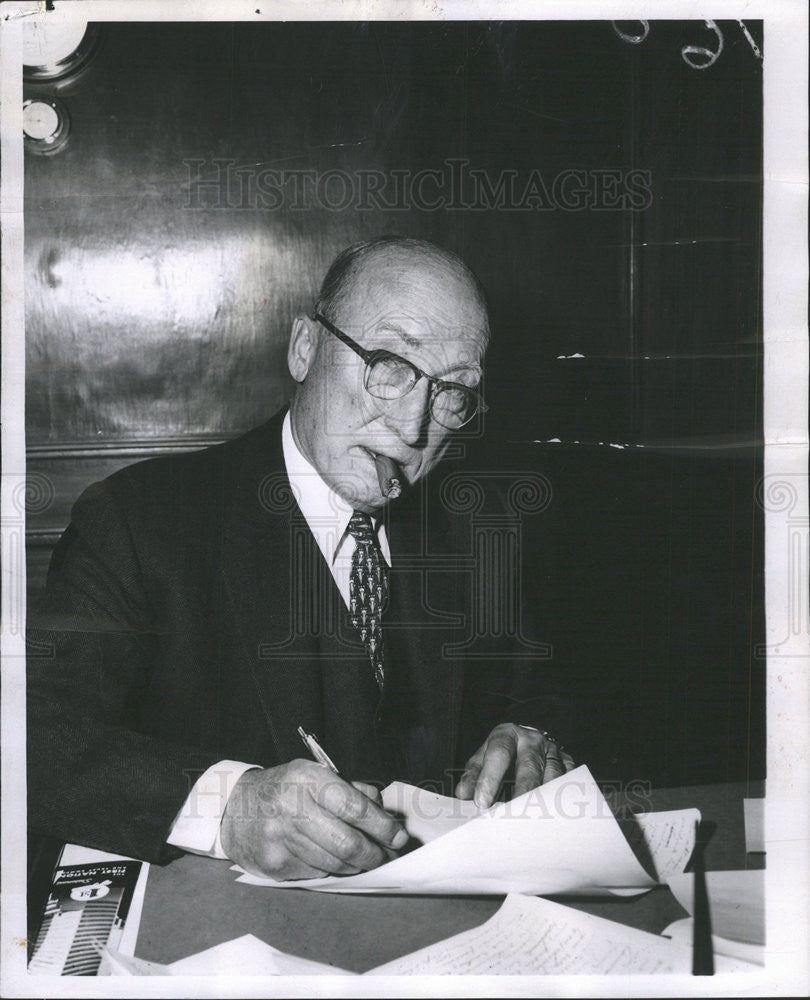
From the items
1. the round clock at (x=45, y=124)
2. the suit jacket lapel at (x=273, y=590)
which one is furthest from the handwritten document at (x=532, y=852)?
the round clock at (x=45, y=124)

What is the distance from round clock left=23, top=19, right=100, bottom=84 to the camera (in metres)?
1.24

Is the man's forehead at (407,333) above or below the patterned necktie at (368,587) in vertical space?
above

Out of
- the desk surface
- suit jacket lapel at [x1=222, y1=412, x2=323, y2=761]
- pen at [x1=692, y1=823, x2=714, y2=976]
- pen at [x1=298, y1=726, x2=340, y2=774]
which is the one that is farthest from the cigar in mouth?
pen at [x1=692, y1=823, x2=714, y2=976]

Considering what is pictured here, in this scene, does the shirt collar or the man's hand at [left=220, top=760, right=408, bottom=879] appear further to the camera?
the shirt collar

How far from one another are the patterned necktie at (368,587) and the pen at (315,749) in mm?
112

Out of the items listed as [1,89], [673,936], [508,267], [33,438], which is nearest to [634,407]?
[508,267]

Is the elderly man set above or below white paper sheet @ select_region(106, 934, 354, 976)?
above

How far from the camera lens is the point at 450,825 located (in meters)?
1.21

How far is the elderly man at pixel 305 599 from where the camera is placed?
1.22 metres

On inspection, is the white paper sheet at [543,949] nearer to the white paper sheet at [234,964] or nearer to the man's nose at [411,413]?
the white paper sheet at [234,964]

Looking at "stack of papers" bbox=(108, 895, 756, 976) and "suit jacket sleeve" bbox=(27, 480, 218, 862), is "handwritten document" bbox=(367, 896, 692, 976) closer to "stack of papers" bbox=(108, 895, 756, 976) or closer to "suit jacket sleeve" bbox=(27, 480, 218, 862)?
"stack of papers" bbox=(108, 895, 756, 976)

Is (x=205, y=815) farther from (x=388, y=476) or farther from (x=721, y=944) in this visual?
(x=721, y=944)

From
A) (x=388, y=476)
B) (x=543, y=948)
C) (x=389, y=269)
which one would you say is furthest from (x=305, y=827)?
(x=389, y=269)

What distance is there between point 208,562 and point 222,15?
74 centimetres
